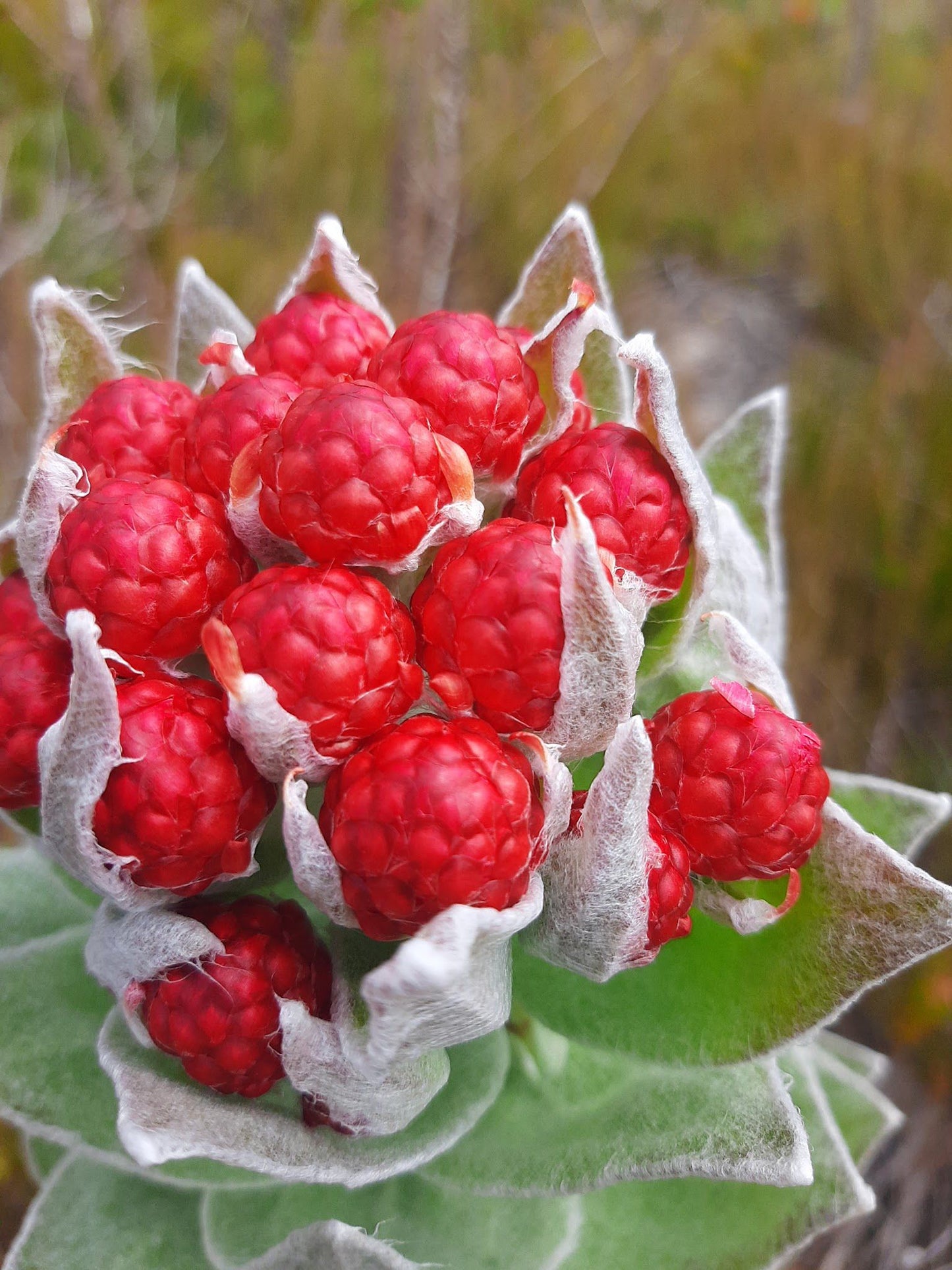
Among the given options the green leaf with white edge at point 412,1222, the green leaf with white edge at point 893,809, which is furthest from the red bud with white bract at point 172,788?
the green leaf with white edge at point 893,809

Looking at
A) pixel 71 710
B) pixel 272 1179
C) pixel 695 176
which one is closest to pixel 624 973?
pixel 272 1179

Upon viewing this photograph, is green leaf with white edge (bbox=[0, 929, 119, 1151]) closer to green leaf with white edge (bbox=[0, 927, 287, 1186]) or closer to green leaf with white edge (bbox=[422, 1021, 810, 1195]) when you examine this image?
green leaf with white edge (bbox=[0, 927, 287, 1186])

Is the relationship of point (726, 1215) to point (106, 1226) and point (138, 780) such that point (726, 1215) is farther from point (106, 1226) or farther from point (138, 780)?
point (138, 780)

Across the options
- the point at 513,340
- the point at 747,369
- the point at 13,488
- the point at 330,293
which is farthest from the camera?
the point at 747,369

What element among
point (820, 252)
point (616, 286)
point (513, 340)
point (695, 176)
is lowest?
point (513, 340)

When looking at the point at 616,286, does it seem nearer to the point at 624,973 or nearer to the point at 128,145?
the point at 128,145

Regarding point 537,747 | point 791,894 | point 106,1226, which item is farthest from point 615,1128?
point 106,1226

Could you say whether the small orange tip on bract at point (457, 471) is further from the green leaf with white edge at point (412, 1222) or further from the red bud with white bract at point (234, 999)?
the green leaf with white edge at point (412, 1222)

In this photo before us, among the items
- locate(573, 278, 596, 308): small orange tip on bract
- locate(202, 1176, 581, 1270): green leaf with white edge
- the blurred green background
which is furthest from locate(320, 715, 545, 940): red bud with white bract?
the blurred green background
